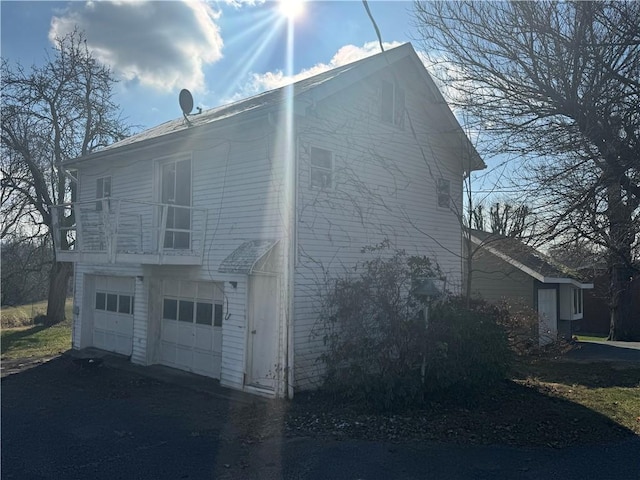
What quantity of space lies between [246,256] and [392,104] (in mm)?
5689

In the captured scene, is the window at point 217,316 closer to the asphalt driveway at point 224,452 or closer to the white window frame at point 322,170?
the asphalt driveway at point 224,452

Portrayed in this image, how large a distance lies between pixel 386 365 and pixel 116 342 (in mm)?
9082

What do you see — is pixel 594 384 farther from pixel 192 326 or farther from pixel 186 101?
pixel 186 101

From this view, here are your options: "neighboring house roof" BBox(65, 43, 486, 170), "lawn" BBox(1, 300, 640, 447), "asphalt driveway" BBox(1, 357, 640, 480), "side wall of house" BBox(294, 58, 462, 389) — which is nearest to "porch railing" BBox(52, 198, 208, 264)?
"neighboring house roof" BBox(65, 43, 486, 170)

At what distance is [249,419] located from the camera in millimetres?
8711

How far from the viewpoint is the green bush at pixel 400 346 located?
28.9ft

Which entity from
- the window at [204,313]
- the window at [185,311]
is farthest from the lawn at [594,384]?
the window at [185,311]

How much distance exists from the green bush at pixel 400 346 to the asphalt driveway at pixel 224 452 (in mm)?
1362

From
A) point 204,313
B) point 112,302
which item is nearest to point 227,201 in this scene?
point 204,313

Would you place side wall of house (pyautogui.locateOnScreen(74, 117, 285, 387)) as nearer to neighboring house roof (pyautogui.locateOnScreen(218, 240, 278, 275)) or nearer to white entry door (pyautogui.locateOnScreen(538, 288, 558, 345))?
neighboring house roof (pyautogui.locateOnScreen(218, 240, 278, 275))

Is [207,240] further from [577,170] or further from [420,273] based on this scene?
[577,170]

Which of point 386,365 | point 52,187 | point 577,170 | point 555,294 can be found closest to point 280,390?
point 386,365

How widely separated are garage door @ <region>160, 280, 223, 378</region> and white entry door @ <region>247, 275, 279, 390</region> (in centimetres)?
120

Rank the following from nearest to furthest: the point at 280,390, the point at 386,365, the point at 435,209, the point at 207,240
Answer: the point at 386,365
the point at 280,390
the point at 207,240
the point at 435,209
